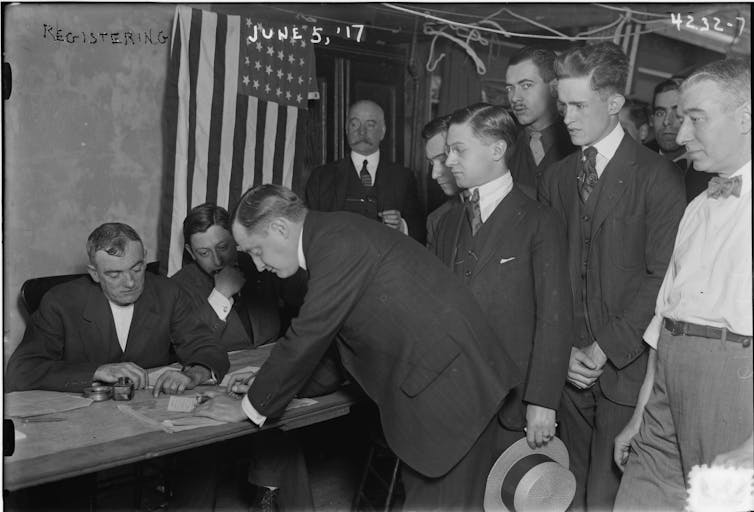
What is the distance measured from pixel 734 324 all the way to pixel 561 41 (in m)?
5.52

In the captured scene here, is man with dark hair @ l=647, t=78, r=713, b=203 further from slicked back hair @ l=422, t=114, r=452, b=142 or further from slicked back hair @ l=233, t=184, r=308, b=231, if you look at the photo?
slicked back hair @ l=233, t=184, r=308, b=231

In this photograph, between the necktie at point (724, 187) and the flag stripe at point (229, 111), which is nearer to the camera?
the necktie at point (724, 187)

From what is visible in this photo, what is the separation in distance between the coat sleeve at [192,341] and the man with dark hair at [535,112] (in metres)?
1.80

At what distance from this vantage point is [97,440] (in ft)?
9.15

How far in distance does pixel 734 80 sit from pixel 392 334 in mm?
1397

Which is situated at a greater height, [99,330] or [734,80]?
[734,80]

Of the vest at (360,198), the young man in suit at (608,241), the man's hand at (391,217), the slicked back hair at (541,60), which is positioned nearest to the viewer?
the young man in suit at (608,241)

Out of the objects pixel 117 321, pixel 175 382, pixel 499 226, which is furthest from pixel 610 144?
pixel 117 321

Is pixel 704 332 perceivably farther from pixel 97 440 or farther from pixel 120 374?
pixel 120 374

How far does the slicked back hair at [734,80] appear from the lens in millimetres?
2408

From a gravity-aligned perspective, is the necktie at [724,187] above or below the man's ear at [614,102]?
below

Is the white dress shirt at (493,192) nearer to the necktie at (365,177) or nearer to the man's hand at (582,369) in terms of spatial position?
the man's hand at (582,369)

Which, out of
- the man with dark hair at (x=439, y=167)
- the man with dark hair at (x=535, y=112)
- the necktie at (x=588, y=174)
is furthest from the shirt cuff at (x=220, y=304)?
the necktie at (x=588, y=174)

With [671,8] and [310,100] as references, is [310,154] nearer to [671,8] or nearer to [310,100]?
[310,100]
